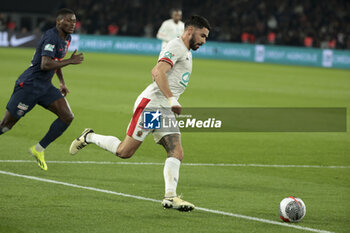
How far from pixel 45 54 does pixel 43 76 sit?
46 cm

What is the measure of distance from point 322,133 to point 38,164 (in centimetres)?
656

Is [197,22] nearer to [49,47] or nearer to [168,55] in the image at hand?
[168,55]

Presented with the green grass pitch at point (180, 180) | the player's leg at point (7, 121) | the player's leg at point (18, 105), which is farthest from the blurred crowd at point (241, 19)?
the player's leg at point (7, 121)

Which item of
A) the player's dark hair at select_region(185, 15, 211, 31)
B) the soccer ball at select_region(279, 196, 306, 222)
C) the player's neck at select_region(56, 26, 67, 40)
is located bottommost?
the soccer ball at select_region(279, 196, 306, 222)

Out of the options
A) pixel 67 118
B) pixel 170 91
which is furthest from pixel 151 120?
pixel 67 118

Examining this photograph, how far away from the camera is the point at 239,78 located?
26.4 metres

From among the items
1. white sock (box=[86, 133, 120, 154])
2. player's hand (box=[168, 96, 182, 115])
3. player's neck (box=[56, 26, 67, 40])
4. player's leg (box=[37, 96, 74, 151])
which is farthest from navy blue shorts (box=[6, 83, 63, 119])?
player's hand (box=[168, 96, 182, 115])

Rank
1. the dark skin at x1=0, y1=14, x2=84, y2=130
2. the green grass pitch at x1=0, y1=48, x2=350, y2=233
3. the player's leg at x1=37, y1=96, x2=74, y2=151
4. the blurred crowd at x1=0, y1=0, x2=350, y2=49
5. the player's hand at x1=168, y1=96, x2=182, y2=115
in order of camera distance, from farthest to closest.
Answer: the blurred crowd at x1=0, y1=0, x2=350, y2=49, the player's leg at x1=37, y1=96, x2=74, y2=151, the dark skin at x1=0, y1=14, x2=84, y2=130, the player's hand at x1=168, y1=96, x2=182, y2=115, the green grass pitch at x1=0, y1=48, x2=350, y2=233

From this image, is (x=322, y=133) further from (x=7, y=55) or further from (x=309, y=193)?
(x=7, y=55)

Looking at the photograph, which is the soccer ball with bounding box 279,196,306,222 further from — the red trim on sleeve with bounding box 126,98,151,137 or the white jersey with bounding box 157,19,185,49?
the white jersey with bounding box 157,19,185,49

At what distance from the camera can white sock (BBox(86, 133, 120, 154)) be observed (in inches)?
311

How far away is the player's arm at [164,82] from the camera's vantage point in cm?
711

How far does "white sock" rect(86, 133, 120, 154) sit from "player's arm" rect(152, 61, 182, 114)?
1.01 meters

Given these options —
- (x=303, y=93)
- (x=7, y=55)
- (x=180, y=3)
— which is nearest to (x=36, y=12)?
(x=180, y=3)
